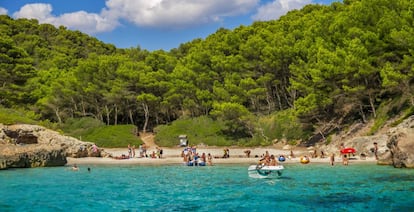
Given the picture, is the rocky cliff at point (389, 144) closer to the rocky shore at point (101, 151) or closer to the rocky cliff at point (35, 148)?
the rocky shore at point (101, 151)

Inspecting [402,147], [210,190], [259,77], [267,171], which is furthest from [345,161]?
[259,77]

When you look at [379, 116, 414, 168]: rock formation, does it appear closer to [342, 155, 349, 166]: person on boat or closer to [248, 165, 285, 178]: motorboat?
[342, 155, 349, 166]: person on boat

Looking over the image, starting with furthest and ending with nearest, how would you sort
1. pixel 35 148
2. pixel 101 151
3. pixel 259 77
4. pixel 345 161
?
pixel 259 77, pixel 101 151, pixel 35 148, pixel 345 161

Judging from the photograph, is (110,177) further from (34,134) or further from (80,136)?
(80,136)

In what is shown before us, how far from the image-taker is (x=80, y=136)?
5806 cm

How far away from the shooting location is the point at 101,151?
47750mm

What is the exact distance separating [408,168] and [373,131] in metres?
11.9

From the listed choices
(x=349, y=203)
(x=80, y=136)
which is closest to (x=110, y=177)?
(x=349, y=203)

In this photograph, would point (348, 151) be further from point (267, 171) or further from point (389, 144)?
point (267, 171)

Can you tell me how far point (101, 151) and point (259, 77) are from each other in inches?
903

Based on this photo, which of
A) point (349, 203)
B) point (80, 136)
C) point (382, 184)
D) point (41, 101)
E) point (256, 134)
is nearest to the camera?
point (349, 203)

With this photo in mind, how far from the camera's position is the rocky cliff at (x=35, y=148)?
3497 centimetres

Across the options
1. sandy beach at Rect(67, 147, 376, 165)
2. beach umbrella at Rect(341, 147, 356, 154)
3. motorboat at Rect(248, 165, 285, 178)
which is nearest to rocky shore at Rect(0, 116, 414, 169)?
sandy beach at Rect(67, 147, 376, 165)

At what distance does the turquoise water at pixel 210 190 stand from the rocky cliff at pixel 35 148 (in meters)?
1.74
